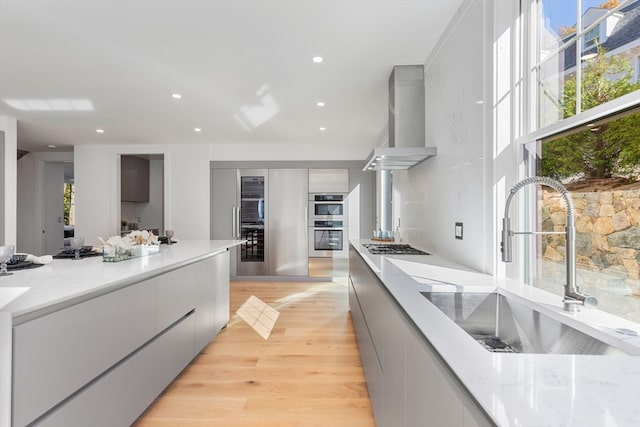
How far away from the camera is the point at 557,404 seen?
52 cm

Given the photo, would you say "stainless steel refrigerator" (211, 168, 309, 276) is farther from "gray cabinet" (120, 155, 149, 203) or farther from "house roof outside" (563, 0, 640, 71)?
"house roof outside" (563, 0, 640, 71)

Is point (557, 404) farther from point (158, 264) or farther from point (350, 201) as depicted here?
point (350, 201)

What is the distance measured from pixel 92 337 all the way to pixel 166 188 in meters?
4.97

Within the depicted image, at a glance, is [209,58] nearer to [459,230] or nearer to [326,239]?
[459,230]

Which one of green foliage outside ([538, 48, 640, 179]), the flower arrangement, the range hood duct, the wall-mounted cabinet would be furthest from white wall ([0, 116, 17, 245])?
green foliage outside ([538, 48, 640, 179])

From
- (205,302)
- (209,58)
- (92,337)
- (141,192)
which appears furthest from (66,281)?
(141,192)

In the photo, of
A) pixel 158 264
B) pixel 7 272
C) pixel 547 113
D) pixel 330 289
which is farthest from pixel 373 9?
pixel 330 289

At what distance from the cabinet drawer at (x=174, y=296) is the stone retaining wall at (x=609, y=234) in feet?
7.00

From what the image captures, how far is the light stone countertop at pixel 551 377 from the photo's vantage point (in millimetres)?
501

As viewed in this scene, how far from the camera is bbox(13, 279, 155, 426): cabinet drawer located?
113 centimetres

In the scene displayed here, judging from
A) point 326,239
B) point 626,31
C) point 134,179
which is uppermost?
point 134,179

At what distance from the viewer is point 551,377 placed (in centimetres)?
62

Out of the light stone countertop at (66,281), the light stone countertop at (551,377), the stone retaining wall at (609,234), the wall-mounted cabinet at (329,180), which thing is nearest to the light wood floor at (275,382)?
the light stone countertop at (66,281)

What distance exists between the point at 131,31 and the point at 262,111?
191cm
